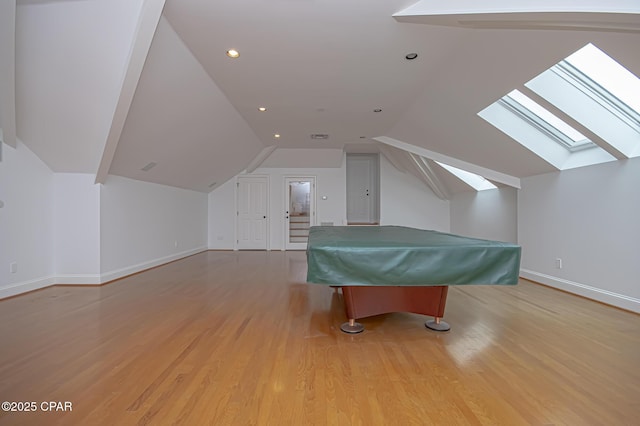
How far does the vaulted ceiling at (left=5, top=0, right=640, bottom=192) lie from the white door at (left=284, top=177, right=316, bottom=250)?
11.5ft

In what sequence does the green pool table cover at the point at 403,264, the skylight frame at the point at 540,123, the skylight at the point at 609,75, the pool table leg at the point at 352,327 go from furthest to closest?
the skylight frame at the point at 540,123, the skylight at the point at 609,75, the pool table leg at the point at 352,327, the green pool table cover at the point at 403,264

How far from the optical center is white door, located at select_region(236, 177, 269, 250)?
27.5 ft

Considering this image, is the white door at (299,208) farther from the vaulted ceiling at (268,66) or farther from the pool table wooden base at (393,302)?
the pool table wooden base at (393,302)

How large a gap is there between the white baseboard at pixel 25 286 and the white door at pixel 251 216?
456 centimetres

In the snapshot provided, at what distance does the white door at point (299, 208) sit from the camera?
27.7 feet

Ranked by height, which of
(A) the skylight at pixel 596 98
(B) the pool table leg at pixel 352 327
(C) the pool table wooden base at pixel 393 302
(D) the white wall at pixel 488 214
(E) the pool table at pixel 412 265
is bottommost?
(B) the pool table leg at pixel 352 327

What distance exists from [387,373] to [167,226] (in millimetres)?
5446

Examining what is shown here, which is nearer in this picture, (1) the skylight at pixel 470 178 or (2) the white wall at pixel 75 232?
(2) the white wall at pixel 75 232

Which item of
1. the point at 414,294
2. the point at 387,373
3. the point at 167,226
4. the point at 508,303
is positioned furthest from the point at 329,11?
the point at 167,226

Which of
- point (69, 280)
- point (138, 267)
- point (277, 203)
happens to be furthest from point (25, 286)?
point (277, 203)

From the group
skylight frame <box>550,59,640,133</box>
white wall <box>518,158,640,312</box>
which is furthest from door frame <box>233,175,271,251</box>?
skylight frame <box>550,59,640,133</box>

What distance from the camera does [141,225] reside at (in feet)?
16.9

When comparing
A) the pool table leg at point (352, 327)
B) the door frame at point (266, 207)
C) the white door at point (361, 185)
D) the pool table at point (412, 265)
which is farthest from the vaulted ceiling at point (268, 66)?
the white door at point (361, 185)

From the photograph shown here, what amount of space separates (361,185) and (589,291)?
23.0ft
